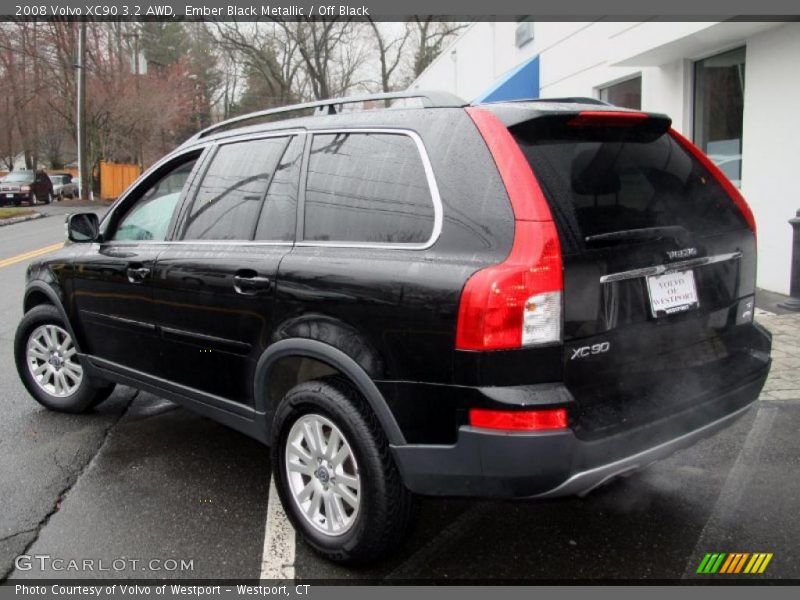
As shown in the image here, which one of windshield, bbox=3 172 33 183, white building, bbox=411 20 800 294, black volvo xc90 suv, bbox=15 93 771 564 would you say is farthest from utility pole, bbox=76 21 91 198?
black volvo xc90 suv, bbox=15 93 771 564

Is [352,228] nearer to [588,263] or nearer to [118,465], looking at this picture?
[588,263]

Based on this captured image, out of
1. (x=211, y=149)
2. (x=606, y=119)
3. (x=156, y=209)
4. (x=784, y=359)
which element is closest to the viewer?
(x=606, y=119)

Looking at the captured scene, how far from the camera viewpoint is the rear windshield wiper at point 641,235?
8.28ft

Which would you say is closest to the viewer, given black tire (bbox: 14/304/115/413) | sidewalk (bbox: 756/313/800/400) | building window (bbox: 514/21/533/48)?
black tire (bbox: 14/304/115/413)

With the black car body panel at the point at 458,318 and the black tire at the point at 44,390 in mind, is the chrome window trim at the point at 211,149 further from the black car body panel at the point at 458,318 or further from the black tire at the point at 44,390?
the black tire at the point at 44,390

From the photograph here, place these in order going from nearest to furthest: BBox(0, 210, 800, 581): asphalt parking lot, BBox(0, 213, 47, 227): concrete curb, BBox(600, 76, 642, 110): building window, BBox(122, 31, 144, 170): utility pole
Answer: BBox(0, 210, 800, 581): asphalt parking lot → BBox(600, 76, 642, 110): building window → BBox(0, 213, 47, 227): concrete curb → BBox(122, 31, 144, 170): utility pole

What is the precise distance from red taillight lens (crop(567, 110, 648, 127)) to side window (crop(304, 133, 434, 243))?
0.62 metres

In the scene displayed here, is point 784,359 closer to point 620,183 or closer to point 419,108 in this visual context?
point 620,183

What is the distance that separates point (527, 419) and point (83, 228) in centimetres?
317

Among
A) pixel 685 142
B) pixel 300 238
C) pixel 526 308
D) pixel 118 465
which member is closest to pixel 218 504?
pixel 118 465

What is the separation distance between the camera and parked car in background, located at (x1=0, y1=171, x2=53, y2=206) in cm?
2981

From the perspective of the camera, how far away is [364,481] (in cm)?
266

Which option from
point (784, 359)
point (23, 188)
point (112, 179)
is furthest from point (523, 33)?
point (112, 179)

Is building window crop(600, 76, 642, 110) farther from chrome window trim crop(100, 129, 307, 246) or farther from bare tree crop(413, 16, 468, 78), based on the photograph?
bare tree crop(413, 16, 468, 78)
